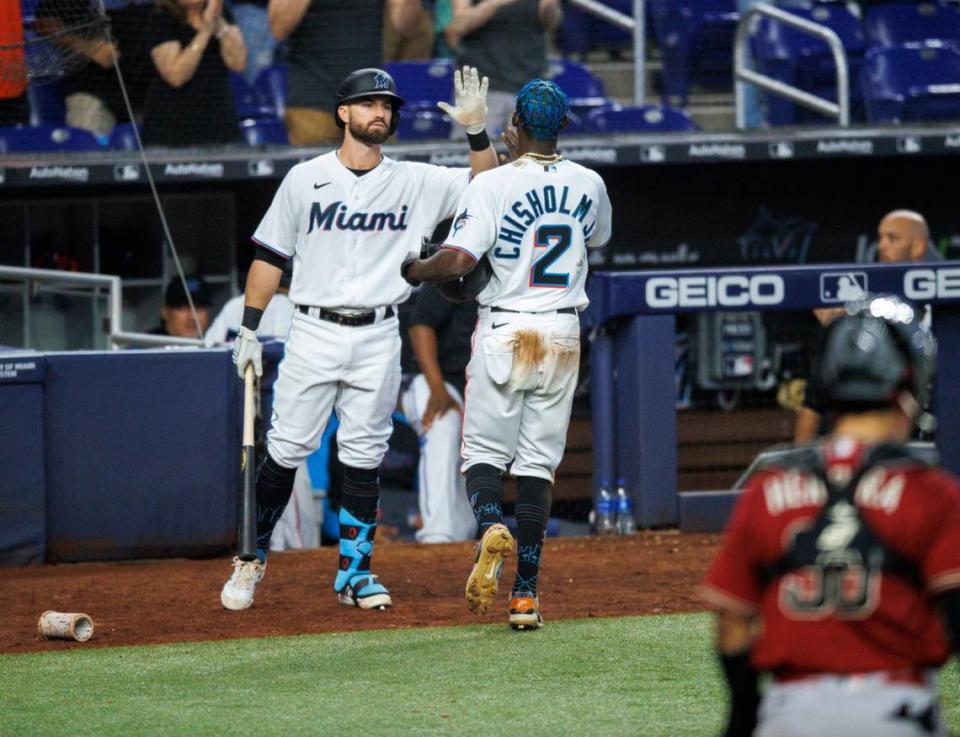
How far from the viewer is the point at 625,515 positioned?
8.18 metres

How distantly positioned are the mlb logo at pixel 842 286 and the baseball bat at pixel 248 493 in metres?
3.45

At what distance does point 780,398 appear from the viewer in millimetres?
9016

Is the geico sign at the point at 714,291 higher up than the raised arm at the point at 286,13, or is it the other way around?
the raised arm at the point at 286,13

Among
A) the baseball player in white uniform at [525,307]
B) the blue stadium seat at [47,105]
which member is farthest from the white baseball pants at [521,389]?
the blue stadium seat at [47,105]

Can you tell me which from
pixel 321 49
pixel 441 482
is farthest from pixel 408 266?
pixel 321 49

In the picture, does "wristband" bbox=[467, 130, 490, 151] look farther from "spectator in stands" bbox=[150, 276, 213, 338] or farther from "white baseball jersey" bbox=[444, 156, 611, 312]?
"spectator in stands" bbox=[150, 276, 213, 338]

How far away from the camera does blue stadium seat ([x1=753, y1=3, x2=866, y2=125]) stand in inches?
426

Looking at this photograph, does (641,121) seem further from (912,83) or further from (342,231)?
(342,231)

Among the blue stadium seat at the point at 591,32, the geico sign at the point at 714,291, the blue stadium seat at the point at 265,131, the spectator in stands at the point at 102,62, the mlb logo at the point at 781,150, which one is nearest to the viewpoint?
the geico sign at the point at 714,291

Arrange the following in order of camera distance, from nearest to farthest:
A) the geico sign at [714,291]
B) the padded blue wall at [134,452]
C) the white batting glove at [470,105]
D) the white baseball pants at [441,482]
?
the white batting glove at [470,105]
the padded blue wall at [134,452]
the geico sign at [714,291]
the white baseball pants at [441,482]

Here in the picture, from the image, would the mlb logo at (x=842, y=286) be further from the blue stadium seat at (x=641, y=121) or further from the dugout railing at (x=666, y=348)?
the blue stadium seat at (x=641, y=121)

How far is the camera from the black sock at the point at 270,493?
5836 mm

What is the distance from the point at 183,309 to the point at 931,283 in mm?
4140

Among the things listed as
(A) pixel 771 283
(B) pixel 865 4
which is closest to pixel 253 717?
(A) pixel 771 283
